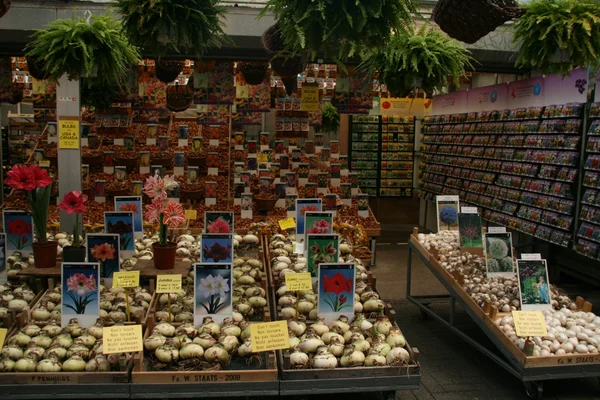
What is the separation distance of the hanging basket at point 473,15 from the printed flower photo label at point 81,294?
2.51 metres

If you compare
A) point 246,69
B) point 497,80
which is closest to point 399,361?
point 246,69

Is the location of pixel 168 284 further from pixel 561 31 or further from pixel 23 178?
pixel 561 31

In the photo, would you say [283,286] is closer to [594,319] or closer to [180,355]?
[180,355]

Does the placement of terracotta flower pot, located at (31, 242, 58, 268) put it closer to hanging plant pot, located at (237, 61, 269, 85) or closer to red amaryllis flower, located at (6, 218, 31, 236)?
red amaryllis flower, located at (6, 218, 31, 236)

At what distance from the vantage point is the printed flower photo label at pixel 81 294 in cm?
339

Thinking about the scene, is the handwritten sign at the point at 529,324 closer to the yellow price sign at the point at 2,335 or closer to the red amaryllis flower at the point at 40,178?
the yellow price sign at the point at 2,335

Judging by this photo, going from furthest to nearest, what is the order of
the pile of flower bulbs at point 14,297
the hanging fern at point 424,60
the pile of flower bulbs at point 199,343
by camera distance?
the hanging fern at point 424,60 → the pile of flower bulbs at point 14,297 → the pile of flower bulbs at point 199,343

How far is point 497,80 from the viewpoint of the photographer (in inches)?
400

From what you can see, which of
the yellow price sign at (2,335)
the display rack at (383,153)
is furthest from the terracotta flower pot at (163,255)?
the display rack at (383,153)

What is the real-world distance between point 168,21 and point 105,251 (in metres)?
1.59

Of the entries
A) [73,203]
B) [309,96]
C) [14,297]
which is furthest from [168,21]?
[309,96]

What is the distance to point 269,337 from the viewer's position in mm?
3152

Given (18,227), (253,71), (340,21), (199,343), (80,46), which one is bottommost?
(199,343)

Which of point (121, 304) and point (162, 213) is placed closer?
point (121, 304)
